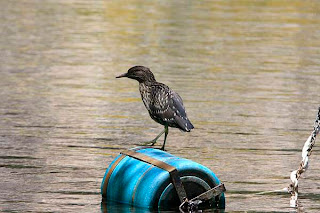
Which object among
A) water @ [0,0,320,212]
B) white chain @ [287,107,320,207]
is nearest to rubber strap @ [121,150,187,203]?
water @ [0,0,320,212]

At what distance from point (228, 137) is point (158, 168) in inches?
237

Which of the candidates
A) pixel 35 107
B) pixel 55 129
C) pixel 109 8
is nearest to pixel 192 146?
pixel 55 129

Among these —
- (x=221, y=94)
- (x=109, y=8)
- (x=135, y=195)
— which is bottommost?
(x=109, y=8)

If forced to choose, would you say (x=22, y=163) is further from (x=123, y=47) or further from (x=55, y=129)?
(x=123, y=47)

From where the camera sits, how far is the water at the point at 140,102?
559 inches

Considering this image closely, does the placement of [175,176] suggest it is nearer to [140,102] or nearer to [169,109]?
[169,109]

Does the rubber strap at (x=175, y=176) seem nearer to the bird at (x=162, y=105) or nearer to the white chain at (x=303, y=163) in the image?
the bird at (x=162, y=105)

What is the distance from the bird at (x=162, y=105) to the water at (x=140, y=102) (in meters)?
1.03

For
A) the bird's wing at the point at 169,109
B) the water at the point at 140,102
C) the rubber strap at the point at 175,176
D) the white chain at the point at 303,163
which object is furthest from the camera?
the water at the point at 140,102

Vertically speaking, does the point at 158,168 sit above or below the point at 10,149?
above

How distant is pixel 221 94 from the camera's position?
23.4 meters

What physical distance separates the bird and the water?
1.03 metres

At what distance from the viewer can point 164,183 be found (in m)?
12.0

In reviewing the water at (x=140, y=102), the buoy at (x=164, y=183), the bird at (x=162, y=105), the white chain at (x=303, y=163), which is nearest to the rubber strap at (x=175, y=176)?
the buoy at (x=164, y=183)
